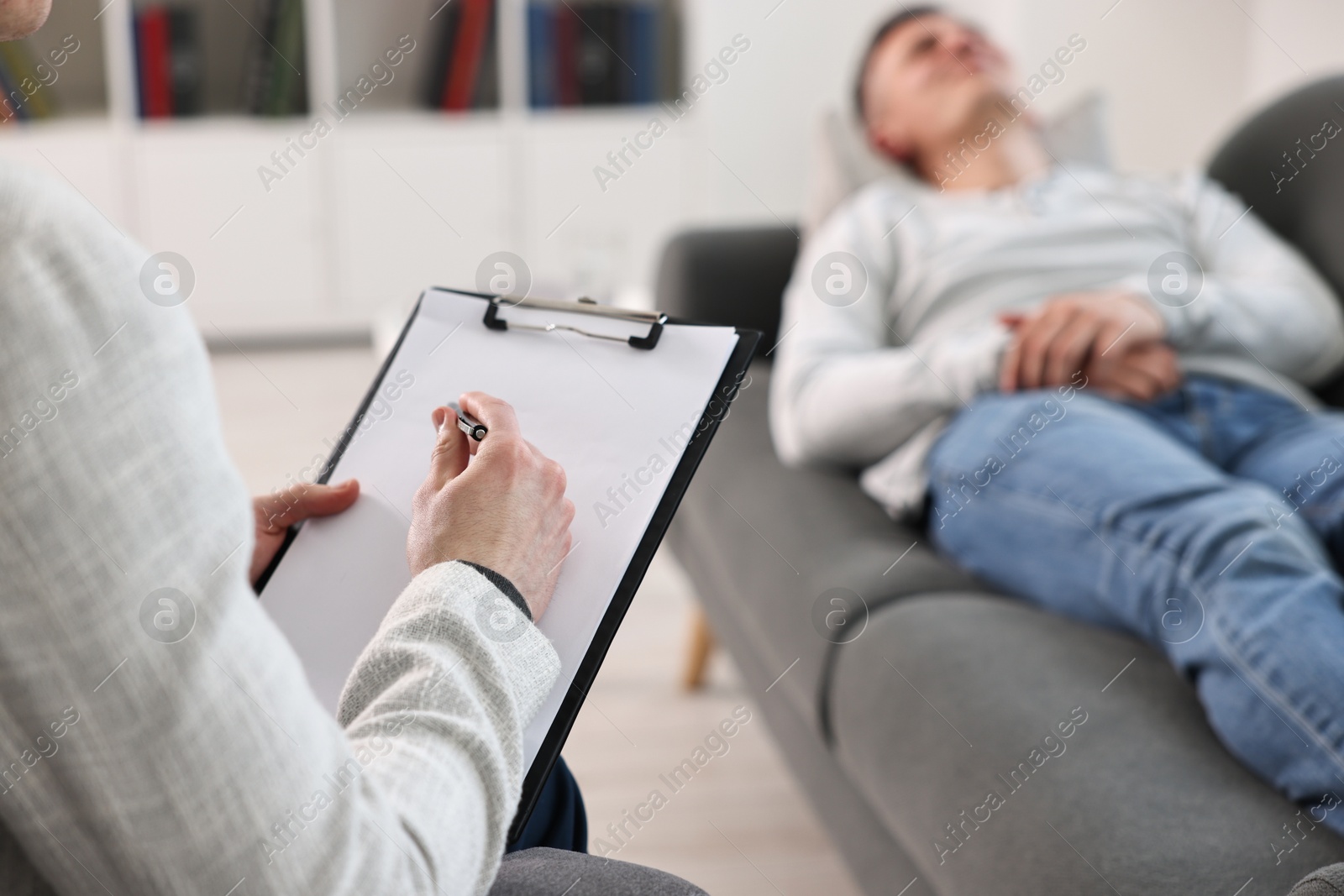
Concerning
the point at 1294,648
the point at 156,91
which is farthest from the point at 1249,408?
the point at 156,91

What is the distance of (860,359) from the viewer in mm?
1391

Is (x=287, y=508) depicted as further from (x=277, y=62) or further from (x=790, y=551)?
(x=277, y=62)

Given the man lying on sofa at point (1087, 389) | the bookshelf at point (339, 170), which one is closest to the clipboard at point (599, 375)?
the man lying on sofa at point (1087, 389)

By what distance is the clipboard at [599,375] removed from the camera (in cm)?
54

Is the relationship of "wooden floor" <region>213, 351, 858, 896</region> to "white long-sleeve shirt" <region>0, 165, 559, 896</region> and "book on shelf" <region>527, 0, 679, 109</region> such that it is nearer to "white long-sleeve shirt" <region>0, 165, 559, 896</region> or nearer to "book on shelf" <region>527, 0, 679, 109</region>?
"white long-sleeve shirt" <region>0, 165, 559, 896</region>

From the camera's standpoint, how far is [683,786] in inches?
58.6

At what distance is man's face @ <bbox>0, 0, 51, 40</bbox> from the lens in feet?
1.57

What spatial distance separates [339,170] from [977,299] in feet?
8.48

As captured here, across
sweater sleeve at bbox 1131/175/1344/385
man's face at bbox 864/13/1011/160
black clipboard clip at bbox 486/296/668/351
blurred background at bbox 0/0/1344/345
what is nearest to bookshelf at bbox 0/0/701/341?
blurred background at bbox 0/0/1344/345

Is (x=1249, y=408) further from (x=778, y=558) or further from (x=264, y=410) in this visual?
(x=264, y=410)

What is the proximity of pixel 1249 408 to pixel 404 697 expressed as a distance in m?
1.12

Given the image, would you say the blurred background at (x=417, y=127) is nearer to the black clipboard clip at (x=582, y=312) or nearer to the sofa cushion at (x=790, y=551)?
the sofa cushion at (x=790, y=551)

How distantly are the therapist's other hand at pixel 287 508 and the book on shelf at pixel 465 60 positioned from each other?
3.19 metres

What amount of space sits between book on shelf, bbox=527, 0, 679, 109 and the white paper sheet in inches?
124
